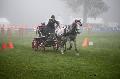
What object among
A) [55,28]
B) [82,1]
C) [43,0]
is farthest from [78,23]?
[43,0]

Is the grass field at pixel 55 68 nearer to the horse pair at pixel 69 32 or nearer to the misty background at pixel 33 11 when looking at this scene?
the horse pair at pixel 69 32

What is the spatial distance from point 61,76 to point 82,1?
47.3 meters

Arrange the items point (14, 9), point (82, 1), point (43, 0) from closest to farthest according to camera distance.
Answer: point (82, 1) < point (14, 9) < point (43, 0)

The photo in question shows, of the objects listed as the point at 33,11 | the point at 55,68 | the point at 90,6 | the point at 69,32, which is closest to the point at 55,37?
the point at 69,32

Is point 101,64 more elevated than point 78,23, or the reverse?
point 78,23

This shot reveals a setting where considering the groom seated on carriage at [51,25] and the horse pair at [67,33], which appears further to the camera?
the groom seated on carriage at [51,25]

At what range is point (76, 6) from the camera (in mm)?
59062

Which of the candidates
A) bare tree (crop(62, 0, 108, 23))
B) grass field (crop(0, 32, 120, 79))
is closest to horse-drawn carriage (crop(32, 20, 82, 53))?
grass field (crop(0, 32, 120, 79))

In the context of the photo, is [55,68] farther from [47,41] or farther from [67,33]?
[47,41]

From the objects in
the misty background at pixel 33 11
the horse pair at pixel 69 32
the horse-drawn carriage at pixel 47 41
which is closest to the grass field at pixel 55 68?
the horse pair at pixel 69 32

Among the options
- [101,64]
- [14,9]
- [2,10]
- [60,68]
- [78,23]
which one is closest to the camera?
[60,68]

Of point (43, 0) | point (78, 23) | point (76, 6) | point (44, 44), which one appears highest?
point (43, 0)

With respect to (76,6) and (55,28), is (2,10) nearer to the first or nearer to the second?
(76,6)

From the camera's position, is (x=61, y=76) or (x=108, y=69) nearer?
(x=61, y=76)
